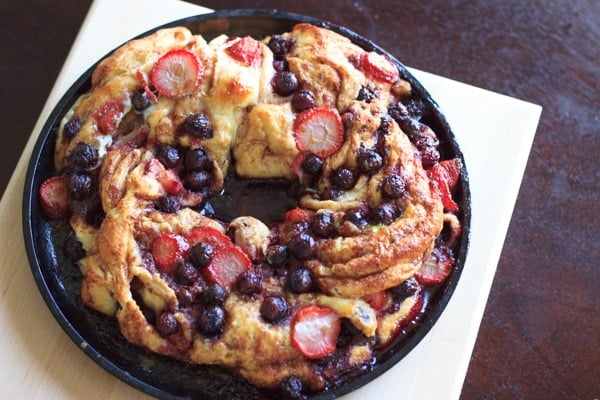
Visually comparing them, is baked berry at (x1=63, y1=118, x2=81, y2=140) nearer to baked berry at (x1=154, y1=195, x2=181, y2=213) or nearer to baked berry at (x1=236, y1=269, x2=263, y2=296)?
baked berry at (x1=154, y1=195, x2=181, y2=213)

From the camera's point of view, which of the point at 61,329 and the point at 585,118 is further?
the point at 585,118

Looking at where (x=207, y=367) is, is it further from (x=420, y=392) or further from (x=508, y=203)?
(x=508, y=203)

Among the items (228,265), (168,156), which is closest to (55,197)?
(168,156)

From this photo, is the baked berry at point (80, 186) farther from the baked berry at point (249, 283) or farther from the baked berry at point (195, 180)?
the baked berry at point (249, 283)

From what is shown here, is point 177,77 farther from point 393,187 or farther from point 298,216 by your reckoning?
point 393,187

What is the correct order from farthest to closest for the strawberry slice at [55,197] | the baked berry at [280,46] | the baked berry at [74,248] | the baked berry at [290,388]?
the baked berry at [280,46] < the strawberry slice at [55,197] < the baked berry at [74,248] < the baked berry at [290,388]

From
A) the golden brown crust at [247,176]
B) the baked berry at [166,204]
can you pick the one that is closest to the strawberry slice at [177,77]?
the golden brown crust at [247,176]

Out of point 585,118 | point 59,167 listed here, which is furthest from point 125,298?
point 585,118
